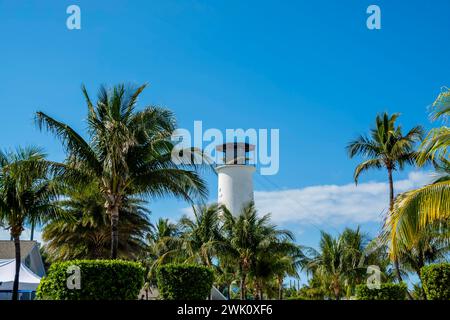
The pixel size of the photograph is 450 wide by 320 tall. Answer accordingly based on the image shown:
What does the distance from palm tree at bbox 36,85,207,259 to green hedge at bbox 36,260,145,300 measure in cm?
267

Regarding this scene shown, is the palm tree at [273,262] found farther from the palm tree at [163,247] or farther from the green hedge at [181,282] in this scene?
the green hedge at [181,282]

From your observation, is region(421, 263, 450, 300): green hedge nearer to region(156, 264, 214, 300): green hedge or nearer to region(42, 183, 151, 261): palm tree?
region(156, 264, 214, 300): green hedge

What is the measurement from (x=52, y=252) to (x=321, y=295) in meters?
36.5

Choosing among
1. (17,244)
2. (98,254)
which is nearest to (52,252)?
(98,254)

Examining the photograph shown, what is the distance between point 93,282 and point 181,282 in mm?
3717

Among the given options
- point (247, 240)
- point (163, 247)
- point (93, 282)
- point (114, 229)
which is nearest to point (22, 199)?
point (114, 229)

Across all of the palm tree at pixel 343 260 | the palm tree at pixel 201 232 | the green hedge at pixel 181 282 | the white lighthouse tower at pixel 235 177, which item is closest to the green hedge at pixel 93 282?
the green hedge at pixel 181 282

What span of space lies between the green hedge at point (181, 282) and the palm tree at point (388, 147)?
12559 mm

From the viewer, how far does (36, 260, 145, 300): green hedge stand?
13820 millimetres

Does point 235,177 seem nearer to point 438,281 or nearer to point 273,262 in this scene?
point 273,262

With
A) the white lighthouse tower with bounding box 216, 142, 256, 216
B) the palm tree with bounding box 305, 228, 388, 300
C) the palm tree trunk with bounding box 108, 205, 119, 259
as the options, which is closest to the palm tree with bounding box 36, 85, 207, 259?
the palm tree trunk with bounding box 108, 205, 119, 259
